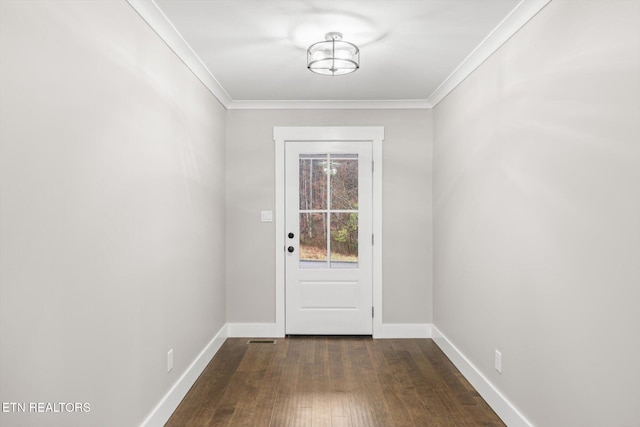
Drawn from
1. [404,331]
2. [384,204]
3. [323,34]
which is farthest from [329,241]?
[323,34]

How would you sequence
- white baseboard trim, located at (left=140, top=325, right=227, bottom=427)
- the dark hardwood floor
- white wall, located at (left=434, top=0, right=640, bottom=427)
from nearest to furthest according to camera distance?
white wall, located at (left=434, top=0, right=640, bottom=427)
white baseboard trim, located at (left=140, top=325, right=227, bottom=427)
the dark hardwood floor

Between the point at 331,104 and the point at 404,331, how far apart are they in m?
2.42

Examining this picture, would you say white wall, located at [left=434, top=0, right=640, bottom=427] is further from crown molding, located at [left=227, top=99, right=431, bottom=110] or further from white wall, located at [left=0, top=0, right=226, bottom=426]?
white wall, located at [left=0, top=0, right=226, bottom=426]

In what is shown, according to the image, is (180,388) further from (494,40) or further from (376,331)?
(494,40)

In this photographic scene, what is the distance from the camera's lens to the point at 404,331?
4.26m

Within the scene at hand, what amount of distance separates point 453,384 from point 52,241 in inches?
110

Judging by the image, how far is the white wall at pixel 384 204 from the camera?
4.27m

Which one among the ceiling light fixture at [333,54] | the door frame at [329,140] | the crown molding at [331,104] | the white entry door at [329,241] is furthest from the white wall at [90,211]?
the white entry door at [329,241]

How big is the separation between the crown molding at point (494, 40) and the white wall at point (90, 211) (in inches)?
80.0

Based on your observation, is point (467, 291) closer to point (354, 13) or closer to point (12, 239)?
point (354, 13)

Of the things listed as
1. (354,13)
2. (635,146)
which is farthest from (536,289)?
(354,13)

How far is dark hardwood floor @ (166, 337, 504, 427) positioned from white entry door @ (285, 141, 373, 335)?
31cm

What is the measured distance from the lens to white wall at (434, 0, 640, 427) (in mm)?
1569

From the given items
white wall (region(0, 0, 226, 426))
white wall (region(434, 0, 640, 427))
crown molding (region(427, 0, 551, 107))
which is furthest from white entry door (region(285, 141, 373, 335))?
white wall (region(0, 0, 226, 426))
